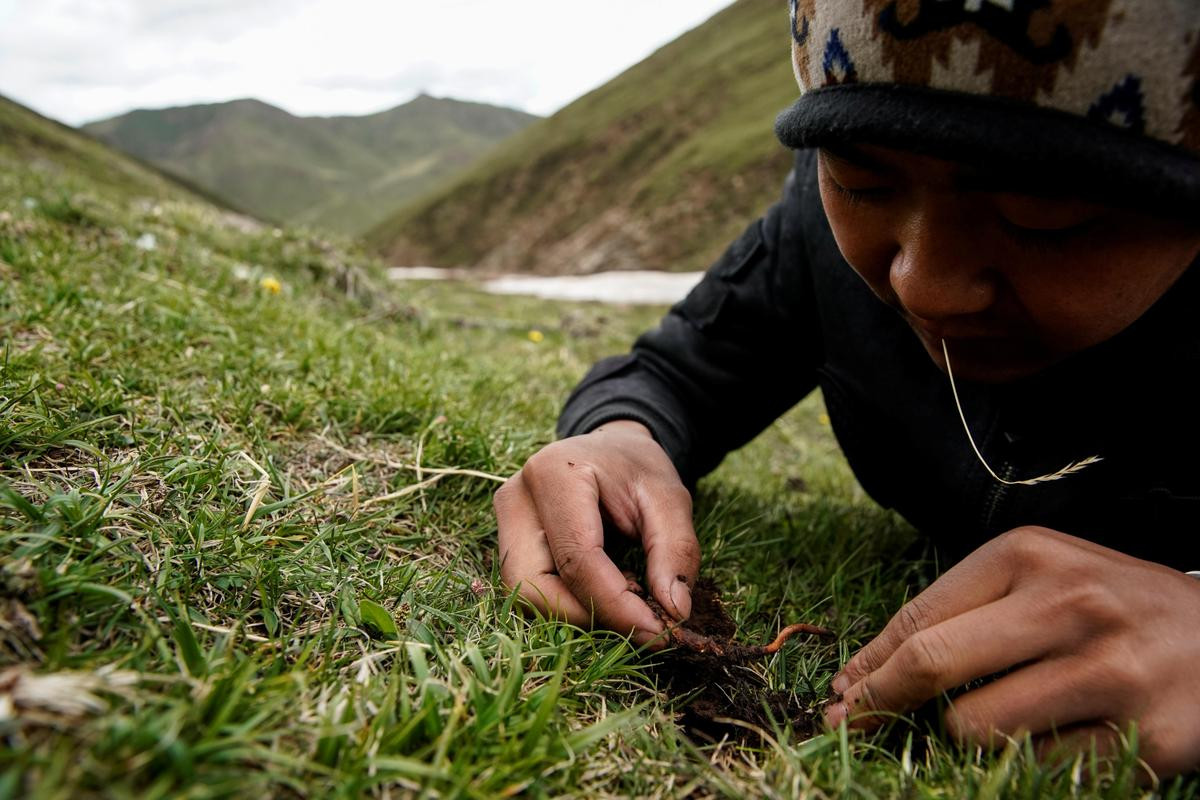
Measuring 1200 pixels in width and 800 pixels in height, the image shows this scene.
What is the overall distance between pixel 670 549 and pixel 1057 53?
49.1 inches

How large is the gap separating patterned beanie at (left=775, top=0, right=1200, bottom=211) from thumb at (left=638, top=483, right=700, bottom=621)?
3.31ft

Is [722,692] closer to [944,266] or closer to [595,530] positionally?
[595,530]

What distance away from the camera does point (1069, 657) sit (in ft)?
4.40

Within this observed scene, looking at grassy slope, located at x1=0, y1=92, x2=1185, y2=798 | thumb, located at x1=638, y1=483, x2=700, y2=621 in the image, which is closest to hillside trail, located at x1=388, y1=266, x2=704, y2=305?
grassy slope, located at x1=0, y1=92, x2=1185, y2=798

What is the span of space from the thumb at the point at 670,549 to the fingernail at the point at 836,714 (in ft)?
1.19

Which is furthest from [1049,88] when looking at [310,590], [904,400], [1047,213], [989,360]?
[310,590]

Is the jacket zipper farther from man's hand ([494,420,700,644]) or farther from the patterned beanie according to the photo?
the patterned beanie

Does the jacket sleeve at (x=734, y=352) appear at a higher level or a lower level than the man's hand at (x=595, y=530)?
higher

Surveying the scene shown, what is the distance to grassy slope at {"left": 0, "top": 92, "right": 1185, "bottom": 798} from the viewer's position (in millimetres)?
1082

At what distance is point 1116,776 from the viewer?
4.19ft

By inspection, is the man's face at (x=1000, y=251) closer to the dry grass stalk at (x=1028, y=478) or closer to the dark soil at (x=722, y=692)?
the dry grass stalk at (x=1028, y=478)

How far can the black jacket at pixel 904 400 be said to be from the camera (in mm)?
1771

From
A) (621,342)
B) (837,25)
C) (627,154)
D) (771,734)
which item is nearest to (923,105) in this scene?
(837,25)

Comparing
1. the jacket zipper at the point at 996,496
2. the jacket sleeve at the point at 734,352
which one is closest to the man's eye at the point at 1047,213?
the jacket zipper at the point at 996,496
